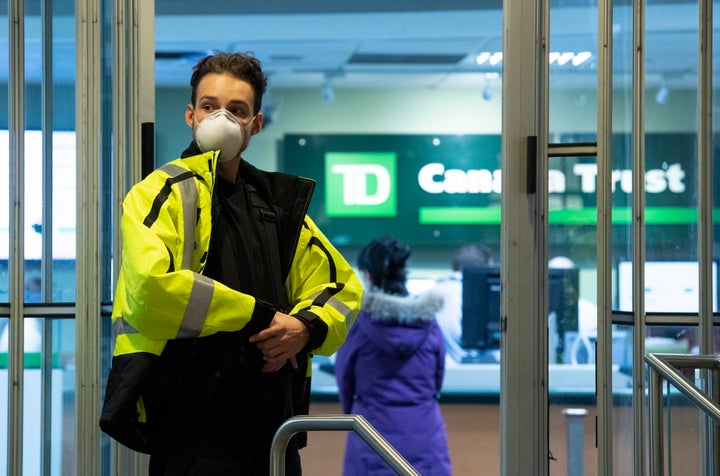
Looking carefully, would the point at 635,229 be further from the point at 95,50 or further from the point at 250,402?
the point at 95,50

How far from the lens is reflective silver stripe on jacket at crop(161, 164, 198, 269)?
77.6 inches

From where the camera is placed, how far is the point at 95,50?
3.01 meters

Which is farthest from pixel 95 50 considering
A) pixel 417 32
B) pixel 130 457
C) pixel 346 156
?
pixel 346 156

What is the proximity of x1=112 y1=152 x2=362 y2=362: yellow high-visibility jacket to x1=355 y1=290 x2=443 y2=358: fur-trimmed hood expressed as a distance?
2507mm

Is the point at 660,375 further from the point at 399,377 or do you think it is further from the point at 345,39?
the point at 345,39

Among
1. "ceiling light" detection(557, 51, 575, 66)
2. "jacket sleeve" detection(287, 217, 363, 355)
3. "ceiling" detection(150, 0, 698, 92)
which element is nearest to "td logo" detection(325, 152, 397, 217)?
"ceiling" detection(150, 0, 698, 92)

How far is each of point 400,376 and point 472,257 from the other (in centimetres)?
510

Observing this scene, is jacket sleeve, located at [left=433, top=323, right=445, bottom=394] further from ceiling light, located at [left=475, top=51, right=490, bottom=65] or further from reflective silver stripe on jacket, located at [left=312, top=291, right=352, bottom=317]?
ceiling light, located at [left=475, top=51, right=490, bottom=65]

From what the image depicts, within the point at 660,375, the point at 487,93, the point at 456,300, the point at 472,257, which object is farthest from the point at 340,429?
the point at 487,93

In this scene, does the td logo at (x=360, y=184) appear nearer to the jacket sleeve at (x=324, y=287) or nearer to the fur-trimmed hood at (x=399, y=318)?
the fur-trimmed hood at (x=399, y=318)

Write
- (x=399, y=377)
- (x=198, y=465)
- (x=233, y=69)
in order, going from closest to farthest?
(x=198, y=465) → (x=233, y=69) → (x=399, y=377)

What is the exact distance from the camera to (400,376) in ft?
15.4

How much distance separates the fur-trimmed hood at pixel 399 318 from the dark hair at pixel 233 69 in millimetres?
2619

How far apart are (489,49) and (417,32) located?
1.19 metres
